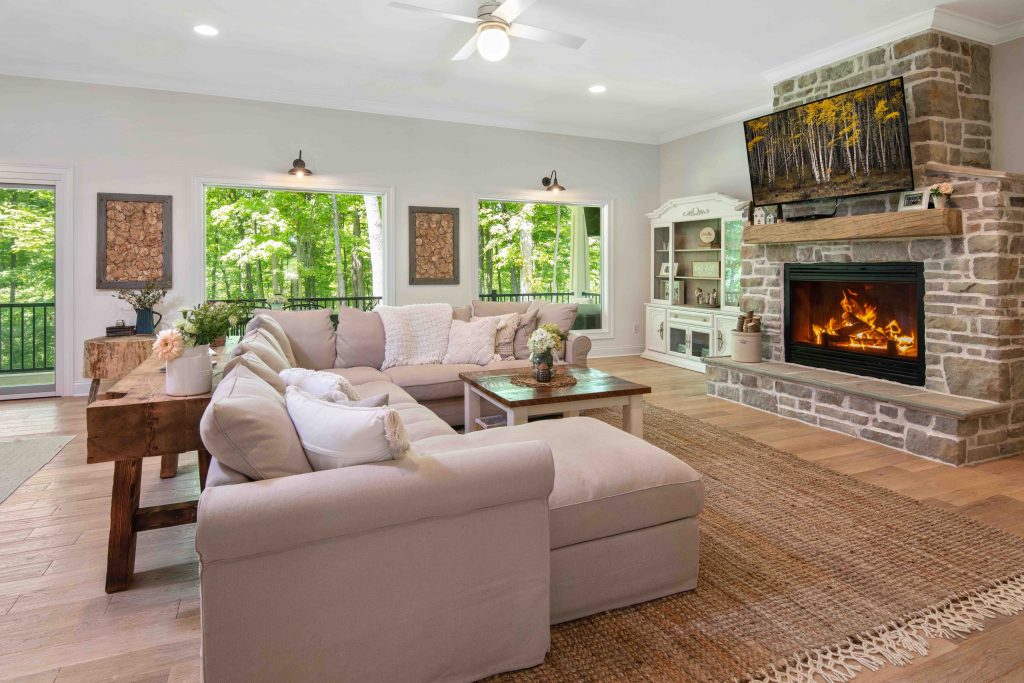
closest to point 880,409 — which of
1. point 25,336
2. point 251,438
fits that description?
point 251,438

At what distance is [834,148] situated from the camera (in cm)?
431

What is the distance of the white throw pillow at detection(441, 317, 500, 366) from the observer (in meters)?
4.37

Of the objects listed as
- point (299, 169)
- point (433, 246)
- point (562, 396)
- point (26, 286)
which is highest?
point (299, 169)

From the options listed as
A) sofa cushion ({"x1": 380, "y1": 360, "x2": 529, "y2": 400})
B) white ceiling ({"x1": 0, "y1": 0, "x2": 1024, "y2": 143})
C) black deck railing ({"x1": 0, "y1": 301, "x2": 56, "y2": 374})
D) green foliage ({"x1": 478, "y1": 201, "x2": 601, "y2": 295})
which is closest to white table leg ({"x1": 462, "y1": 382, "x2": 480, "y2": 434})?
sofa cushion ({"x1": 380, "y1": 360, "x2": 529, "y2": 400})

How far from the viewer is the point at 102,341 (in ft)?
15.4

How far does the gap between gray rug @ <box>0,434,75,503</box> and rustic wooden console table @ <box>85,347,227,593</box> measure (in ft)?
4.33

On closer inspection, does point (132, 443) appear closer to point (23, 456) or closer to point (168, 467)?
point (168, 467)

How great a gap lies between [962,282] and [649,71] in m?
2.88

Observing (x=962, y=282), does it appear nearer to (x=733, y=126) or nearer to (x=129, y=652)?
(x=733, y=126)

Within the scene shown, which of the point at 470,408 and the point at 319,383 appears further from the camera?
the point at 470,408

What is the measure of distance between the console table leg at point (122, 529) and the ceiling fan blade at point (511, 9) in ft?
9.70

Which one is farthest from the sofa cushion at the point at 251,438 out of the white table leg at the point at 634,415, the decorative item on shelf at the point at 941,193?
the decorative item on shelf at the point at 941,193

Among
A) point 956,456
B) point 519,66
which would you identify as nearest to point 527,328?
point 519,66

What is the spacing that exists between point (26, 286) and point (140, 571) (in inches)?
235
